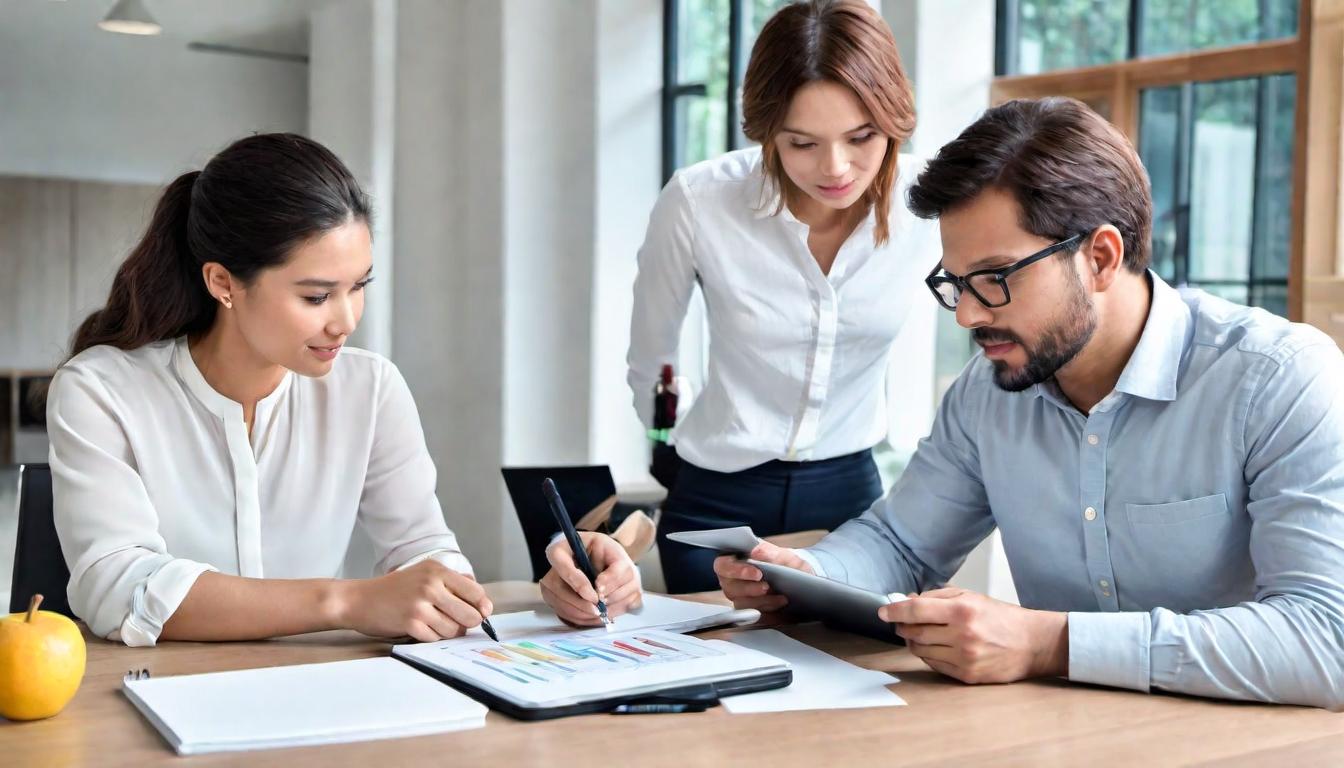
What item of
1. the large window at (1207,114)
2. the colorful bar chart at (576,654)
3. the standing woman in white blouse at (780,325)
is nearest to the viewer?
the colorful bar chart at (576,654)

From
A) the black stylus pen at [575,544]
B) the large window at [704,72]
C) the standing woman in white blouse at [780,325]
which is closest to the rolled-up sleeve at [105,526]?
the black stylus pen at [575,544]

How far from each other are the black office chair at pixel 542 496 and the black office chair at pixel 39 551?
0.65m

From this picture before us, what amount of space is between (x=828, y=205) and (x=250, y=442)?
999mm

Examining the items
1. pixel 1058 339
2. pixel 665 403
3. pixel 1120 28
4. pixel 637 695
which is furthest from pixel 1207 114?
pixel 637 695

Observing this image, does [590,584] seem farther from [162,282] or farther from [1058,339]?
[162,282]

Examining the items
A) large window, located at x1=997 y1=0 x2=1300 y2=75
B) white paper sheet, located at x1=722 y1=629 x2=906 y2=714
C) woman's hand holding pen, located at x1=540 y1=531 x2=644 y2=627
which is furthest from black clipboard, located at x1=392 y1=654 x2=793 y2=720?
large window, located at x1=997 y1=0 x2=1300 y2=75

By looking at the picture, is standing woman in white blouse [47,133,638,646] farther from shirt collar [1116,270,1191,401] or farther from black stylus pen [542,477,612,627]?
shirt collar [1116,270,1191,401]

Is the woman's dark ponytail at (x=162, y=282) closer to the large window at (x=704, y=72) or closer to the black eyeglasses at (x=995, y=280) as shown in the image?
the black eyeglasses at (x=995, y=280)

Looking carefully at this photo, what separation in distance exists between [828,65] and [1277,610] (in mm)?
1044

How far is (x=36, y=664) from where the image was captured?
1.23 metres

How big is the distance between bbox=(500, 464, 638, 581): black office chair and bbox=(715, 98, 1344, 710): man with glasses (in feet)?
1.24

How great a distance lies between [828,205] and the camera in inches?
86.1

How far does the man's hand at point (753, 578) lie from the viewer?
1696 millimetres

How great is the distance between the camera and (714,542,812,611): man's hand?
66.8 inches
